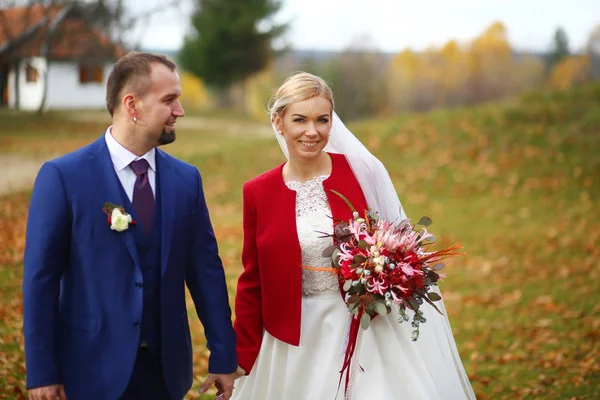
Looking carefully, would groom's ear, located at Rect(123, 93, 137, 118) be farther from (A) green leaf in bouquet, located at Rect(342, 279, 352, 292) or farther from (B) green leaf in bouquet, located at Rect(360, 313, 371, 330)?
(B) green leaf in bouquet, located at Rect(360, 313, 371, 330)

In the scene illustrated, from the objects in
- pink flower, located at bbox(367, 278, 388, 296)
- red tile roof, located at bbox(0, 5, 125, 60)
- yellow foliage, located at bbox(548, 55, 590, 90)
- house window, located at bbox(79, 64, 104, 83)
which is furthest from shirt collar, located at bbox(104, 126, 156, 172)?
yellow foliage, located at bbox(548, 55, 590, 90)

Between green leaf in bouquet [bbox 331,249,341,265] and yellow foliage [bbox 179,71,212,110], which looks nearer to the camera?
green leaf in bouquet [bbox 331,249,341,265]

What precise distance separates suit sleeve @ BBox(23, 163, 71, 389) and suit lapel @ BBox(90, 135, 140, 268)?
196 mm

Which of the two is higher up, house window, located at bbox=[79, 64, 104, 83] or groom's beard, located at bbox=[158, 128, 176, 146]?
house window, located at bbox=[79, 64, 104, 83]

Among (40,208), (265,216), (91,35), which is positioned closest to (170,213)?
(40,208)

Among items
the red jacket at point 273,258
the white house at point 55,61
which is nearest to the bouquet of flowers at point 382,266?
the red jacket at point 273,258

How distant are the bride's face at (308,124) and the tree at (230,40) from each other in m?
42.8

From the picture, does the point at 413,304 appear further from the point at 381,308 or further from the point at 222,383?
the point at 222,383

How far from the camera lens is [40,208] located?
11.0 ft

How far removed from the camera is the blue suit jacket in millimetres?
3324

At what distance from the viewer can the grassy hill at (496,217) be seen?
801 centimetres

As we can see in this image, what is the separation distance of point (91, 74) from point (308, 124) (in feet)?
145

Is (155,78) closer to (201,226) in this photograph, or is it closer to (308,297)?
(201,226)

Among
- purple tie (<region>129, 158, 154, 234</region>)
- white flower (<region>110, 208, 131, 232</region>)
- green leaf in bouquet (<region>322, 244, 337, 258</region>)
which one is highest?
purple tie (<region>129, 158, 154, 234</region>)
